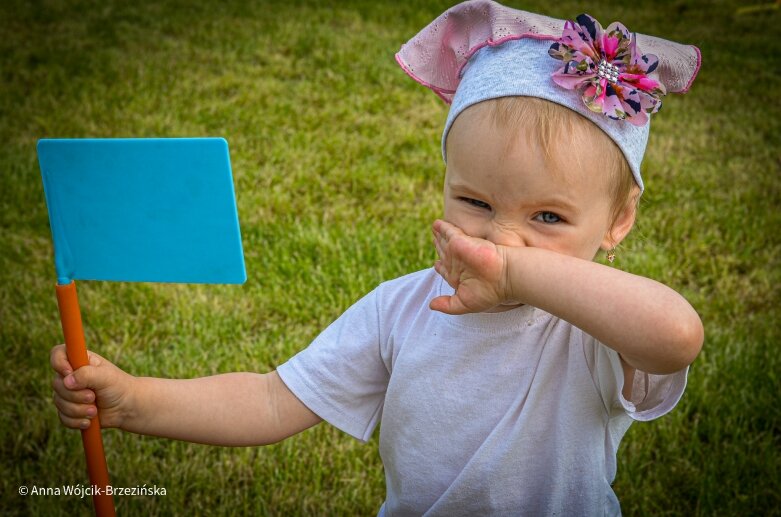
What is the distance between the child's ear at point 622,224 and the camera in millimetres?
1313

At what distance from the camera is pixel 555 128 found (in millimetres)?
1163

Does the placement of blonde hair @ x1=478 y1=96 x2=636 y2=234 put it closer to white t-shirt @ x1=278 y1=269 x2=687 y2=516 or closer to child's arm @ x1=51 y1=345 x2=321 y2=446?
white t-shirt @ x1=278 y1=269 x2=687 y2=516

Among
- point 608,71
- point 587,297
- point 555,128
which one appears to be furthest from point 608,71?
point 587,297

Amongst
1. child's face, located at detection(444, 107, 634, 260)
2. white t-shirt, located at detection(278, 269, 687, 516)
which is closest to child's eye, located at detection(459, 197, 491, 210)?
child's face, located at detection(444, 107, 634, 260)

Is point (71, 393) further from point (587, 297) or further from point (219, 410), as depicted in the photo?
point (587, 297)

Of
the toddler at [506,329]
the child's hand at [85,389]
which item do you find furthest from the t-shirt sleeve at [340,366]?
the child's hand at [85,389]

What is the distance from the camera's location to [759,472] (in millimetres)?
2027

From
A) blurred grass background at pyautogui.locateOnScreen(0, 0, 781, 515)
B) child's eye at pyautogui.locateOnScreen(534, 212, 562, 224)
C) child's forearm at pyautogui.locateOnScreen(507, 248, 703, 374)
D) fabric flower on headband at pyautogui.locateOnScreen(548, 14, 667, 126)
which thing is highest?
fabric flower on headband at pyautogui.locateOnScreen(548, 14, 667, 126)

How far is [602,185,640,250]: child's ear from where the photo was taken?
1.31 meters

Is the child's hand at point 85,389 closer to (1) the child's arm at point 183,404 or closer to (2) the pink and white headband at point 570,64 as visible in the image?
(1) the child's arm at point 183,404

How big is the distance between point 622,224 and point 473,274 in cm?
37

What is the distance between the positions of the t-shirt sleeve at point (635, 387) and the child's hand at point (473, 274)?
22 cm

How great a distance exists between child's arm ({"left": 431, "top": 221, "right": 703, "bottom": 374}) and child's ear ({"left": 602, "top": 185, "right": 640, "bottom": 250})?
25cm

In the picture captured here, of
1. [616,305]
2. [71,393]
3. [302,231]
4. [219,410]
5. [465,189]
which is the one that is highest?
[465,189]
